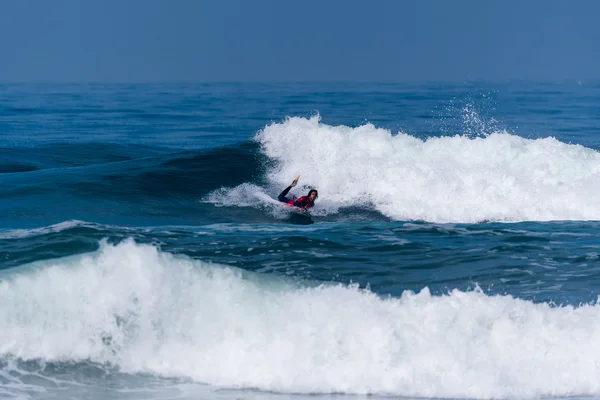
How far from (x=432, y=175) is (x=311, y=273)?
8.12 metres

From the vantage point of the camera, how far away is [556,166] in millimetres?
19281

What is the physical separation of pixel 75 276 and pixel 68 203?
271 inches

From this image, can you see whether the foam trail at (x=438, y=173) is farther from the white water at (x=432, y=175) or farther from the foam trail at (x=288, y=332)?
the foam trail at (x=288, y=332)

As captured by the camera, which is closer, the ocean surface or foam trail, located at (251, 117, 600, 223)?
the ocean surface

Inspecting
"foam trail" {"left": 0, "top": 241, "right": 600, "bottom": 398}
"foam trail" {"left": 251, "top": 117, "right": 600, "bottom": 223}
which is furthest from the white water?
"foam trail" {"left": 0, "top": 241, "right": 600, "bottom": 398}

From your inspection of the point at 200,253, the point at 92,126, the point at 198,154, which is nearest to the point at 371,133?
the point at 198,154

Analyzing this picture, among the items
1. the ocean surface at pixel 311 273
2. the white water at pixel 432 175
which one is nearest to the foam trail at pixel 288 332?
the ocean surface at pixel 311 273

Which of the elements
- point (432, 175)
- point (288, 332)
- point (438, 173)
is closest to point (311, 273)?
point (288, 332)

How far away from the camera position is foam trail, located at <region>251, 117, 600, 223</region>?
16.9 meters

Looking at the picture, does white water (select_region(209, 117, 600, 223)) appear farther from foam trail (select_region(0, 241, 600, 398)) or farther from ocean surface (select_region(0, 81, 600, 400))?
foam trail (select_region(0, 241, 600, 398))

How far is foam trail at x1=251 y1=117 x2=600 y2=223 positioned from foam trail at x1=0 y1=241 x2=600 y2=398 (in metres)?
7.19

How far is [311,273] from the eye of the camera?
35.7 feet

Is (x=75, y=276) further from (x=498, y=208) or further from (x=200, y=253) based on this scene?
(x=498, y=208)

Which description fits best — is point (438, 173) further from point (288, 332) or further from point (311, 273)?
point (288, 332)
